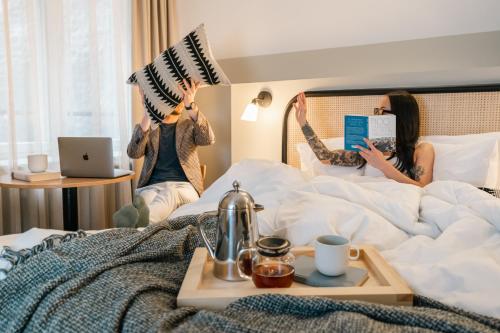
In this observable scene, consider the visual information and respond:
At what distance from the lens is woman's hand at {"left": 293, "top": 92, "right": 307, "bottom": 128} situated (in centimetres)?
252

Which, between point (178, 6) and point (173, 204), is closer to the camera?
point (173, 204)

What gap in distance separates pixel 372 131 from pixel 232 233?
1427 mm

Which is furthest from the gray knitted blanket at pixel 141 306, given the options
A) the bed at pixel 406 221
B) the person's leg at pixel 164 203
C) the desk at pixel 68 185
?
the desk at pixel 68 185

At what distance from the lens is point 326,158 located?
2.40m

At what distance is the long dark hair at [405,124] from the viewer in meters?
2.17

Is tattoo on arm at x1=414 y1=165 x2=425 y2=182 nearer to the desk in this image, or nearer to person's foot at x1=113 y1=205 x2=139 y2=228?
person's foot at x1=113 y1=205 x2=139 y2=228

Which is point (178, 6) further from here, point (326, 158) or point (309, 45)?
point (326, 158)

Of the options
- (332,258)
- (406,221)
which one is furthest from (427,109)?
(332,258)

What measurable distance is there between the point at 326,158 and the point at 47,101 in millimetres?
1727

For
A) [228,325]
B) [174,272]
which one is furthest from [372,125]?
[228,325]

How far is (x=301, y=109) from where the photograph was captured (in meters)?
2.55

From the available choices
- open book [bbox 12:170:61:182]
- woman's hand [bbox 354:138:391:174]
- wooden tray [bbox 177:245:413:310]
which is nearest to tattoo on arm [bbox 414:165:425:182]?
woman's hand [bbox 354:138:391:174]

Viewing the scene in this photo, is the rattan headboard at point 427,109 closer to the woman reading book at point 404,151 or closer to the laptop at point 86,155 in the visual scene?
the woman reading book at point 404,151

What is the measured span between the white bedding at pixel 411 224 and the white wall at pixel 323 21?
102cm
